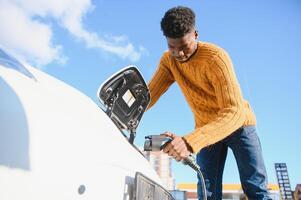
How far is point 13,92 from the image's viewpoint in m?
1.06

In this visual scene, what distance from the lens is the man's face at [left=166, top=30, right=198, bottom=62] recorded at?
2.46 meters

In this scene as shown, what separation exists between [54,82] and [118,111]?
66 centimetres

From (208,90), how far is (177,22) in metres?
0.63

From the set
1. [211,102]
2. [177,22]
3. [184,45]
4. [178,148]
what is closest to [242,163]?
[211,102]

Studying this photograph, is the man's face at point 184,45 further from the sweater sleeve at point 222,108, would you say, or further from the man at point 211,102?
the sweater sleeve at point 222,108

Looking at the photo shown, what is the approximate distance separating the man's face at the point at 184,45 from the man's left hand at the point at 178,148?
0.89 m

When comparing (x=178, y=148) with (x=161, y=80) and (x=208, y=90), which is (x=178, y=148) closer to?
(x=208, y=90)

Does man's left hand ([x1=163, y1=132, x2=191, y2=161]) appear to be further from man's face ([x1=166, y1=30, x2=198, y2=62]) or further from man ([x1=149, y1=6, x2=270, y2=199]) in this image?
man's face ([x1=166, y1=30, x2=198, y2=62])

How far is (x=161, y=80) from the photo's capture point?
3.07 m

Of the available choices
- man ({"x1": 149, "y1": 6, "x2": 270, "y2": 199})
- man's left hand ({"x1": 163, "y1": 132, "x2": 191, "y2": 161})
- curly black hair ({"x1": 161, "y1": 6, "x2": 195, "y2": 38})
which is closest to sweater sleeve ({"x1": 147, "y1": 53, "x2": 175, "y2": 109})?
man ({"x1": 149, "y1": 6, "x2": 270, "y2": 199})

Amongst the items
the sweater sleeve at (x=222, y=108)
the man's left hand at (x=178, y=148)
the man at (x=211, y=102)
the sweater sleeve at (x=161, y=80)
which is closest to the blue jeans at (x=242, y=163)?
the man at (x=211, y=102)

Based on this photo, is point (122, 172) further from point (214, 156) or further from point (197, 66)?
point (214, 156)

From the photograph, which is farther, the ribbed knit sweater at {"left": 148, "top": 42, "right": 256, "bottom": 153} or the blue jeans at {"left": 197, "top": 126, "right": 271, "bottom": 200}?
the blue jeans at {"left": 197, "top": 126, "right": 271, "bottom": 200}

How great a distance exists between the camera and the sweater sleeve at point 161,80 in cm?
303
